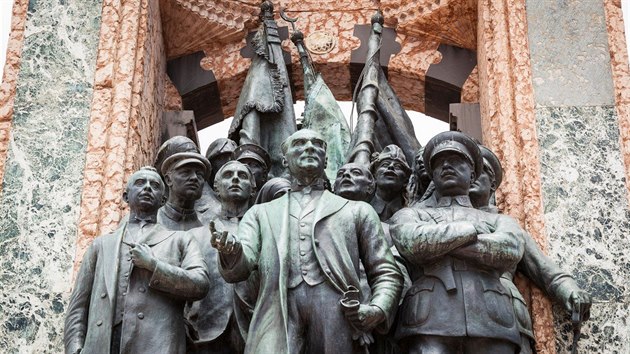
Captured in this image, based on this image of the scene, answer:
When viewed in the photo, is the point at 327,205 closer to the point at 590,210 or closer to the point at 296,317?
the point at 296,317

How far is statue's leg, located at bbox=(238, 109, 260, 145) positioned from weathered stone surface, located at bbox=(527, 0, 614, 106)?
2.20 m

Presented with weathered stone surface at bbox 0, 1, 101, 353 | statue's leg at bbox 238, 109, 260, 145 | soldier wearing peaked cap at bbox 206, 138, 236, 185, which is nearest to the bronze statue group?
soldier wearing peaked cap at bbox 206, 138, 236, 185

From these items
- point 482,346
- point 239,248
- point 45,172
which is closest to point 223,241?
point 239,248

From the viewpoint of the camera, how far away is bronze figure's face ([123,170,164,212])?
8883mm

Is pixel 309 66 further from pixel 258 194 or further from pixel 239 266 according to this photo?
pixel 239 266

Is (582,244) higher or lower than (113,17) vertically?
lower

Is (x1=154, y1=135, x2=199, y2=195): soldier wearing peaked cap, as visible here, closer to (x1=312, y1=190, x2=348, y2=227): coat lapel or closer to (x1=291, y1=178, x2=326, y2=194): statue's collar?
(x1=291, y1=178, x2=326, y2=194): statue's collar

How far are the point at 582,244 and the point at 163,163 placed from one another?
3.04 m

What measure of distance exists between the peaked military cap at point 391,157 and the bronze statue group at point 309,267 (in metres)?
0.46

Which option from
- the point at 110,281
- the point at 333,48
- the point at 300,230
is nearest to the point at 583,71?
the point at 333,48

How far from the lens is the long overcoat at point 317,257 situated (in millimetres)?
8117

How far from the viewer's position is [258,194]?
9.71 metres

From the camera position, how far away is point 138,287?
8.46 meters

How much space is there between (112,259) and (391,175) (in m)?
2.39
